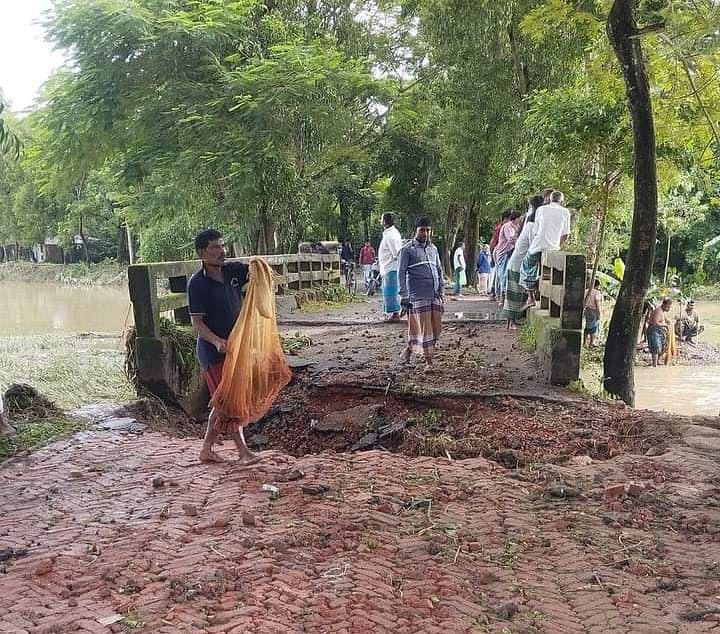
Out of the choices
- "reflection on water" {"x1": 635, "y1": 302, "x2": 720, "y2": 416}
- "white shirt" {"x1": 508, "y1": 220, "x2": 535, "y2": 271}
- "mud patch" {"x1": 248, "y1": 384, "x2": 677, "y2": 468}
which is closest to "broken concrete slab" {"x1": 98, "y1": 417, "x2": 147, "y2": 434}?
"mud patch" {"x1": 248, "y1": 384, "x2": 677, "y2": 468}

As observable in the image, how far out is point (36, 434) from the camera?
6.32m

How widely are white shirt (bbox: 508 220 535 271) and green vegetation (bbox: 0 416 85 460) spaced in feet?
19.6

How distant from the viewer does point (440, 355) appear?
891 cm

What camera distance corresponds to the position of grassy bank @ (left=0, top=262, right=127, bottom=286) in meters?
40.7

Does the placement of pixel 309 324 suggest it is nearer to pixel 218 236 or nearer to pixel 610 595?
pixel 218 236

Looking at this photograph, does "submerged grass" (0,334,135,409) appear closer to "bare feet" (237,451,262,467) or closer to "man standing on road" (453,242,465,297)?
"bare feet" (237,451,262,467)

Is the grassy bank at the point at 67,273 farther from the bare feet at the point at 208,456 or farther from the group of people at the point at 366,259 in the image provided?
the bare feet at the point at 208,456

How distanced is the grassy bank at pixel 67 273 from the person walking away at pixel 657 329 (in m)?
28.6

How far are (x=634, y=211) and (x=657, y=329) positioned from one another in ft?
32.9

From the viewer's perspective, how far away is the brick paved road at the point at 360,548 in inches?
124

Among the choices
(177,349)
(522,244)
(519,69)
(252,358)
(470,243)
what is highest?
(519,69)

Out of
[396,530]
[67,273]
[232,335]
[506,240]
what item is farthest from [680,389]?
[67,273]

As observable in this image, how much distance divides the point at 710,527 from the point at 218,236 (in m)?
3.80

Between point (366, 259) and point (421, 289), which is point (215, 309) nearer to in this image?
point (421, 289)
